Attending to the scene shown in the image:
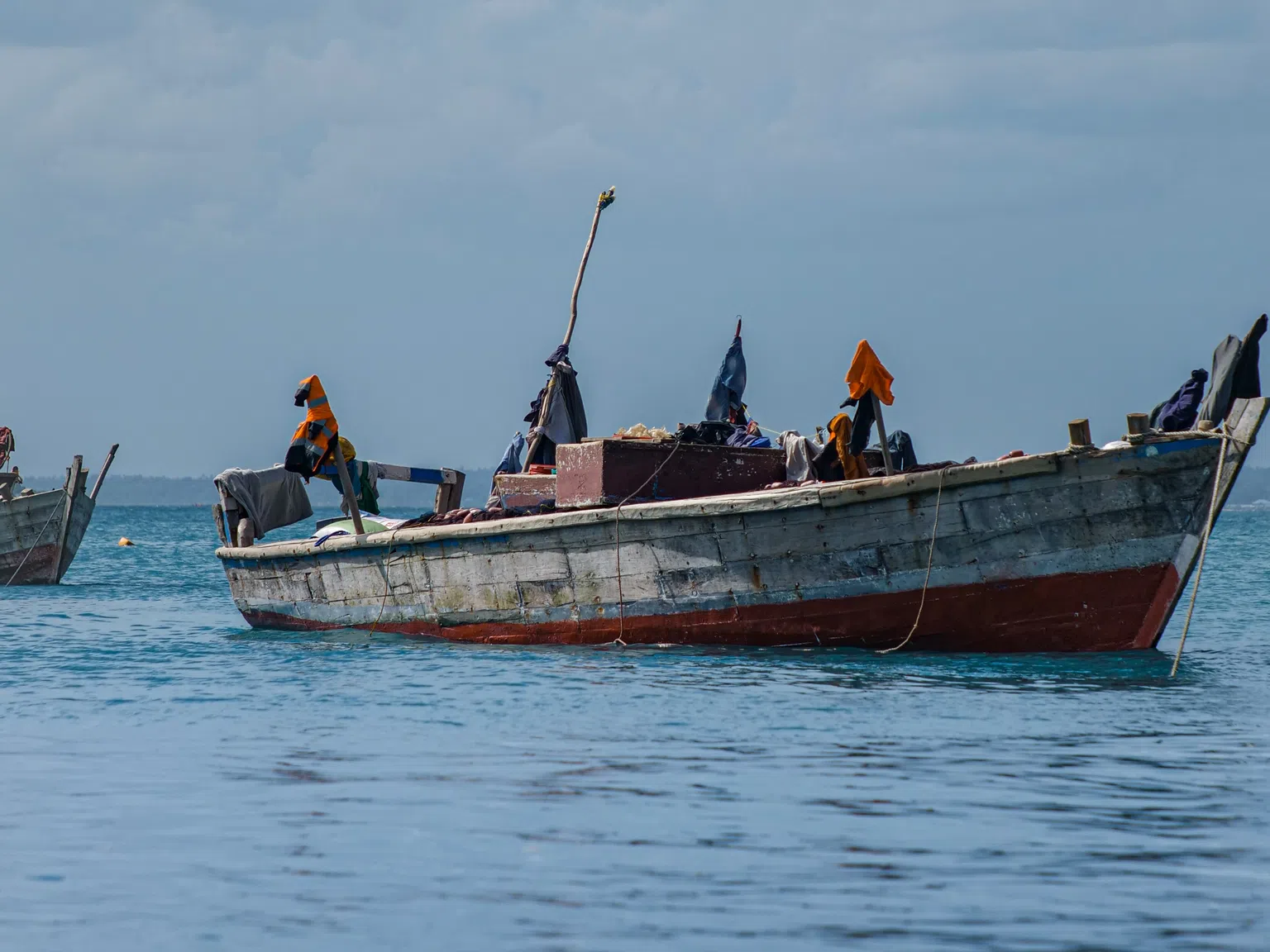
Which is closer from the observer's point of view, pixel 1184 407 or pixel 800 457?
pixel 1184 407

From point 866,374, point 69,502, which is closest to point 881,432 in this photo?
point 866,374

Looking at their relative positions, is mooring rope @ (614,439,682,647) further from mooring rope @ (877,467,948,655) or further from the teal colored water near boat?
mooring rope @ (877,467,948,655)

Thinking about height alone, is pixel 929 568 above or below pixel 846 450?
below

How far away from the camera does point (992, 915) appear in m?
5.50

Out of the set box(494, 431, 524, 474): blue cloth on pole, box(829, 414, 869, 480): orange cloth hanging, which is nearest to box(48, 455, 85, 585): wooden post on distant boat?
box(494, 431, 524, 474): blue cloth on pole

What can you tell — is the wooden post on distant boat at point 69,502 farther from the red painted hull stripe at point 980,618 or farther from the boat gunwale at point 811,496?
the red painted hull stripe at point 980,618

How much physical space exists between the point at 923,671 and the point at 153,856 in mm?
7440

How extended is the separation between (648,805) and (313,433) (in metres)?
9.06

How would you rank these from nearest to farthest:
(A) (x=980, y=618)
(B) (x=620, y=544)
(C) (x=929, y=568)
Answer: (C) (x=929, y=568), (A) (x=980, y=618), (B) (x=620, y=544)

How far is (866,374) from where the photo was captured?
1287 cm

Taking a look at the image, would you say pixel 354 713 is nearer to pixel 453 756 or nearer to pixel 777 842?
pixel 453 756

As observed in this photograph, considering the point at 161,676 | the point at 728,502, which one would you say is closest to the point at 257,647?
the point at 161,676

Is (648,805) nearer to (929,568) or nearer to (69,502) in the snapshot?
(929,568)

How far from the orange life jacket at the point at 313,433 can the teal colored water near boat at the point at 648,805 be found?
2.76 metres
